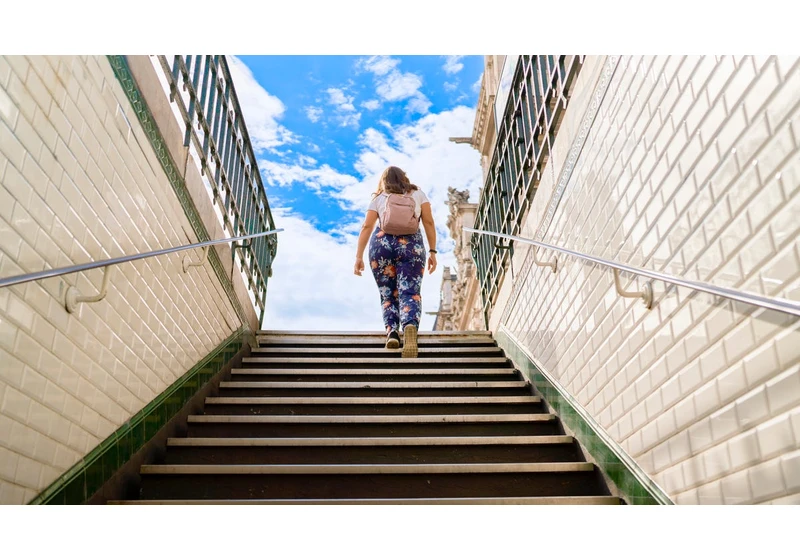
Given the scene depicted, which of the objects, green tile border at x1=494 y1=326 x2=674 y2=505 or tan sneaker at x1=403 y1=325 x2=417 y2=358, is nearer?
green tile border at x1=494 y1=326 x2=674 y2=505

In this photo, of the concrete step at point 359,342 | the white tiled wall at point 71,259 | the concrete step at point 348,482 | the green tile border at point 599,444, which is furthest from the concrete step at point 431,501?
the concrete step at point 359,342

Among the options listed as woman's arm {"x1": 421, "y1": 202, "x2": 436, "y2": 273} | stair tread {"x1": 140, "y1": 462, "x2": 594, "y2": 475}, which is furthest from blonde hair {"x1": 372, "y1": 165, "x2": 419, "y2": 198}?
stair tread {"x1": 140, "y1": 462, "x2": 594, "y2": 475}

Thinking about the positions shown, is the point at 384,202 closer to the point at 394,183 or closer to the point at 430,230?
the point at 394,183

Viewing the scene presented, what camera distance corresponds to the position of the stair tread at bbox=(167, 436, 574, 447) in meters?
3.38

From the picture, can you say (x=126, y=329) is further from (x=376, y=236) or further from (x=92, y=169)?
(x=376, y=236)

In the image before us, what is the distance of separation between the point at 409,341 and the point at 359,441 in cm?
161

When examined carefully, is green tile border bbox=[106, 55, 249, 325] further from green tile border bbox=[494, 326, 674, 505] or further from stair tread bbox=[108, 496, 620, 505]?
green tile border bbox=[494, 326, 674, 505]

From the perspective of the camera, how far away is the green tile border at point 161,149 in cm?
292

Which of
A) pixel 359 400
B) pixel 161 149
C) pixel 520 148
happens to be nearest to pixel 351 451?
pixel 359 400

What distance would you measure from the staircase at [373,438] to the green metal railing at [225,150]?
125 cm

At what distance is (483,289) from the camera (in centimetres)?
715

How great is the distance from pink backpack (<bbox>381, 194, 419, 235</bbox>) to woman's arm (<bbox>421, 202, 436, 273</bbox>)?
151mm
